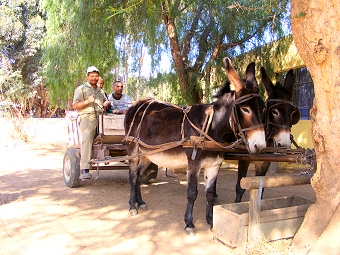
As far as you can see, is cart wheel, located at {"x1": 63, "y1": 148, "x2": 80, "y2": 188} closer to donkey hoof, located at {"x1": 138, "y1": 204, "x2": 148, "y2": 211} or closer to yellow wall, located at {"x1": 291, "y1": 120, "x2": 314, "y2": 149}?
donkey hoof, located at {"x1": 138, "y1": 204, "x2": 148, "y2": 211}

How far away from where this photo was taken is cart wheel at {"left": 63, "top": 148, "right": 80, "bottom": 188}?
6.67m

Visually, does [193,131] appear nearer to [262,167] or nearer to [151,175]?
[262,167]

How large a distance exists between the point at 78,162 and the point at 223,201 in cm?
297

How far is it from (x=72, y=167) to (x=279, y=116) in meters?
4.15

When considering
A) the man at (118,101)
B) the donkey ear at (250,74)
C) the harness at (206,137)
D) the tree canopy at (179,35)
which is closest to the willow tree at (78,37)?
the tree canopy at (179,35)

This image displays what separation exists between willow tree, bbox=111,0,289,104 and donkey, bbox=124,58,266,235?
260 centimetres

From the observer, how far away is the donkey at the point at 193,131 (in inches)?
156

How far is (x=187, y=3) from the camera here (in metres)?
7.68

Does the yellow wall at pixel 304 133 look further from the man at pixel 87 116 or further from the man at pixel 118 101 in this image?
the man at pixel 87 116

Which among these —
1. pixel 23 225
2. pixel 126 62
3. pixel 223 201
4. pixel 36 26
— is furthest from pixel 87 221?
pixel 36 26

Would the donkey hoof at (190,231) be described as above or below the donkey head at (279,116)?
below

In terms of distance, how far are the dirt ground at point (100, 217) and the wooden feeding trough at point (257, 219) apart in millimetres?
237

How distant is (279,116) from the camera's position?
4.62 metres

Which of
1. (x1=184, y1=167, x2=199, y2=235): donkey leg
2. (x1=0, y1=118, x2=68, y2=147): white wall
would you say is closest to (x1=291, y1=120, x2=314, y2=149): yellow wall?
(x1=184, y1=167, x2=199, y2=235): donkey leg
